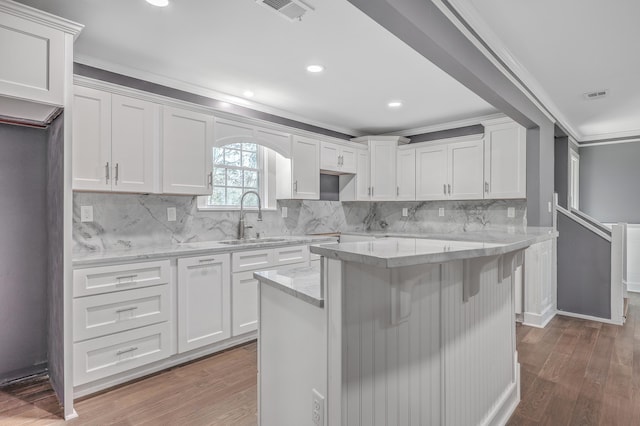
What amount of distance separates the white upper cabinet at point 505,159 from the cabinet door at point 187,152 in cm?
319

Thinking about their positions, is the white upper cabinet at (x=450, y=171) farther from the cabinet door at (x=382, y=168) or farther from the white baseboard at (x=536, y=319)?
the white baseboard at (x=536, y=319)

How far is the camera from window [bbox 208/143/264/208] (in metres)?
3.79

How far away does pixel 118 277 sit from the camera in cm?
246

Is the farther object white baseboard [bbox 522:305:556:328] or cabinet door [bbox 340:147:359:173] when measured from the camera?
cabinet door [bbox 340:147:359:173]

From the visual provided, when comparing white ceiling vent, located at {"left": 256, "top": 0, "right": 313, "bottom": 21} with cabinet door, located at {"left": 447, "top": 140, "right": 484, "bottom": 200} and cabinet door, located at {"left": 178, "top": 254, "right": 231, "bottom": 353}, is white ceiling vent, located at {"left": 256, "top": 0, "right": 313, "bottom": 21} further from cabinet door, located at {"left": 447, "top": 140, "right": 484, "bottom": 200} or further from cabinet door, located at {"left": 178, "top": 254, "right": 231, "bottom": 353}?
cabinet door, located at {"left": 447, "top": 140, "right": 484, "bottom": 200}

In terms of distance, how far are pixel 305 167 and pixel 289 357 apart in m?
3.03

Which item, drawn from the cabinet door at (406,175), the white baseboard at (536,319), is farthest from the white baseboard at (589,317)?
the cabinet door at (406,175)

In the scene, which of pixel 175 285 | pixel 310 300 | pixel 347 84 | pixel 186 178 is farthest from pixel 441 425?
pixel 347 84

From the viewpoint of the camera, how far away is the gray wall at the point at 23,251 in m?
2.48

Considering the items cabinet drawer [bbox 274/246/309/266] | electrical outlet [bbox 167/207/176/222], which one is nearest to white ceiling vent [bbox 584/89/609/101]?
cabinet drawer [bbox 274/246/309/266]

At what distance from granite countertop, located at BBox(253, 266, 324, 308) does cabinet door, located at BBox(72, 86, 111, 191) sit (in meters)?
1.72

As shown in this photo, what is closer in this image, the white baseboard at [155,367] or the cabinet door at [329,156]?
the white baseboard at [155,367]

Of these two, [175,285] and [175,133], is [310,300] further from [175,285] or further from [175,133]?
[175,133]

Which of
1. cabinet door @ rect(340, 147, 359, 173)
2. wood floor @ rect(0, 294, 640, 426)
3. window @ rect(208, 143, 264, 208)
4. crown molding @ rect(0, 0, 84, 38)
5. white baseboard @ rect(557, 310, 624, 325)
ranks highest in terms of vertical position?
crown molding @ rect(0, 0, 84, 38)
